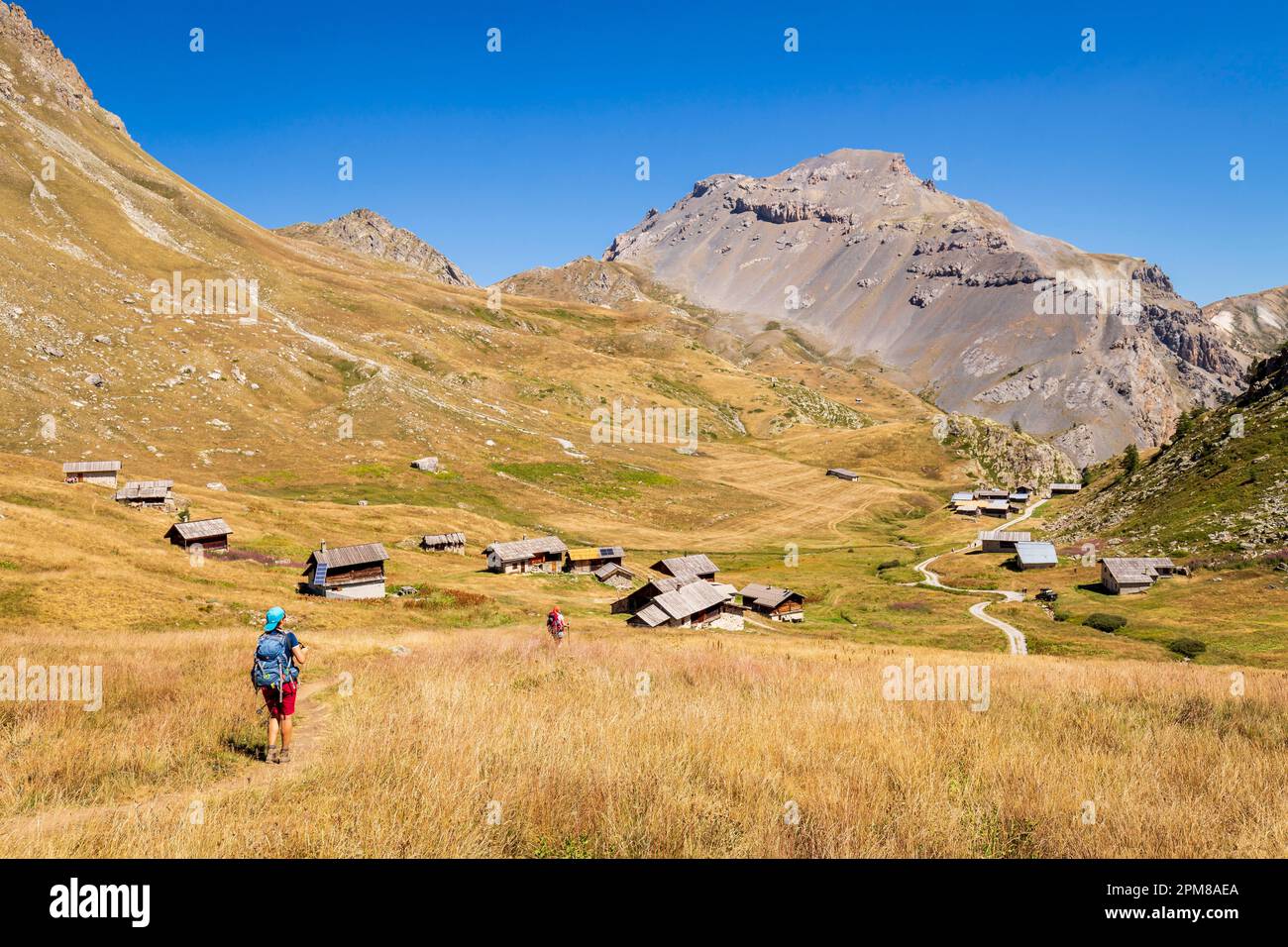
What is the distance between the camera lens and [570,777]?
621 centimetres

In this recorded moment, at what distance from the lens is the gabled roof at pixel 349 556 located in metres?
58.8

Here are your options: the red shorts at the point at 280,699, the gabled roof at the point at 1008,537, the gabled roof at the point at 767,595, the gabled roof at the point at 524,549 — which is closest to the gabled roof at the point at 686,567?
the gabled roof at the point at 767,595

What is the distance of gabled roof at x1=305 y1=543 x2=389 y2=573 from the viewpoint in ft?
193

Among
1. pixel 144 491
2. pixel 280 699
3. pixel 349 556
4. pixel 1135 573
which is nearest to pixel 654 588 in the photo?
pixel 349 556

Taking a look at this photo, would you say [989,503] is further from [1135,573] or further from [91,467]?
[91,467]

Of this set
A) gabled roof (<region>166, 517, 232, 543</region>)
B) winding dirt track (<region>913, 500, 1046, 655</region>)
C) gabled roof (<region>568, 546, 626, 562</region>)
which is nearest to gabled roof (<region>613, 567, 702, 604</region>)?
gabled roof (<region>568, 546, 626, 562</region>)

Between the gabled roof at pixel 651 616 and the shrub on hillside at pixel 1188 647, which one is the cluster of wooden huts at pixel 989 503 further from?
the gabled roof at pixel 651 616

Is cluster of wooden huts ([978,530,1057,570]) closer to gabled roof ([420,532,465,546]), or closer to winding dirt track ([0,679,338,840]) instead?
gabled roof ([420,532,465,546])

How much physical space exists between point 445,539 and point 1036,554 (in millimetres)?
81548

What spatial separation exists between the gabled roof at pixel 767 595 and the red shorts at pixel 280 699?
203ft

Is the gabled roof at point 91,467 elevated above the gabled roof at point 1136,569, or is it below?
above
